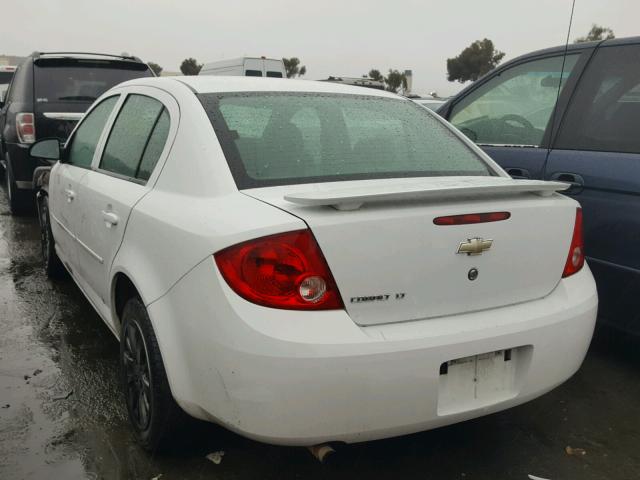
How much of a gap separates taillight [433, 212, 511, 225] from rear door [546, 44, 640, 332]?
3.93 ft

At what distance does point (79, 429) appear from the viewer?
2729 mm

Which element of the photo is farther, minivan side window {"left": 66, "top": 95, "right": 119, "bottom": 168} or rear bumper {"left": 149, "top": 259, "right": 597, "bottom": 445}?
minivan side window {"left": 66, "top": 95, "right": 119, "bottom": 168}

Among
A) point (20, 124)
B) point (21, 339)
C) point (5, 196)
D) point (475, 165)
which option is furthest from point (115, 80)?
point (475, 165)

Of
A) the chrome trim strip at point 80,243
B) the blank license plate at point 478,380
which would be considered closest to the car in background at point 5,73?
the chrome trim strip at point 80,243

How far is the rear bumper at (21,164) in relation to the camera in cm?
673

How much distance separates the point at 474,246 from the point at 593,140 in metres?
1.62

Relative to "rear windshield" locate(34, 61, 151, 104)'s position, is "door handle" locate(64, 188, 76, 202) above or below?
below

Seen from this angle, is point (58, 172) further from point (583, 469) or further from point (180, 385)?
point (583, 469)

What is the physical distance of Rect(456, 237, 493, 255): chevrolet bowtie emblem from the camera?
208 centimetres

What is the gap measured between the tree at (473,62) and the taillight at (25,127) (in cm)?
4731

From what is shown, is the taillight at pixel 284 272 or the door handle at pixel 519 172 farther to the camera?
the door handle at pixel 519 172

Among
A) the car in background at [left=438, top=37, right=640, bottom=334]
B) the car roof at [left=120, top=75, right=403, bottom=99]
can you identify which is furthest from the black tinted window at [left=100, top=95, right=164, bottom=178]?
the car in background at [left=438, top=37, right=640, bottom=334]

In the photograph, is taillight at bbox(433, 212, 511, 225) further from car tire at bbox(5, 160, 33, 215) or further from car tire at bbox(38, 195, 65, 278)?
car tire at bbox(5, 160, 33, 215)

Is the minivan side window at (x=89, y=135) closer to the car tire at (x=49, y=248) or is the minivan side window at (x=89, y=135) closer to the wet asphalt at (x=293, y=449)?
the car tire at (x=49, y=248)
